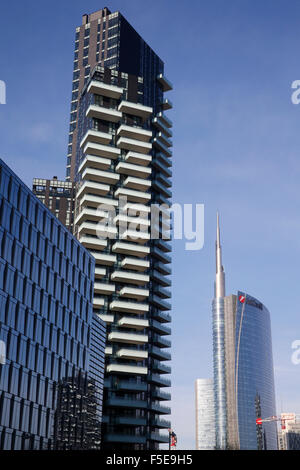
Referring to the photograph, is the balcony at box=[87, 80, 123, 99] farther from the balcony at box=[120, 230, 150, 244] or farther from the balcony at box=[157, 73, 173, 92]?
the balcony at box=[120, 230, 150, 244]

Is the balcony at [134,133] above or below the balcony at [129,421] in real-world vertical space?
above

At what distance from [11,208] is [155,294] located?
7674 centimetres

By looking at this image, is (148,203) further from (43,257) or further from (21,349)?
(21,349)

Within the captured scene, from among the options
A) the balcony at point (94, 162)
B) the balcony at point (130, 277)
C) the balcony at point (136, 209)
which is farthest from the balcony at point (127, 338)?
the balcony at point (94, 162)

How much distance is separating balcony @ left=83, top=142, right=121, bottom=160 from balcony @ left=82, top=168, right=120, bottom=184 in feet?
13.4

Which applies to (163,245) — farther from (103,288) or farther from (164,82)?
(164,82)

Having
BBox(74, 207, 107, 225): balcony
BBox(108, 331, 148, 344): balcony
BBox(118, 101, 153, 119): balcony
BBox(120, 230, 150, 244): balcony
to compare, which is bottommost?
BBox(108, 331, 148, 344): balcony

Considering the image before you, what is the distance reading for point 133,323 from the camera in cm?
12244

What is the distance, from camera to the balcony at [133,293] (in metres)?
124

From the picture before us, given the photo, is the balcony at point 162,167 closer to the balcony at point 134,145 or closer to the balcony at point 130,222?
the balcony at point 134,145

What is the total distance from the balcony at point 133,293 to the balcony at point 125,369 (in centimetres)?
1431

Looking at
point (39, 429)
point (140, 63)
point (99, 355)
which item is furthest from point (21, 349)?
point (140, 63)

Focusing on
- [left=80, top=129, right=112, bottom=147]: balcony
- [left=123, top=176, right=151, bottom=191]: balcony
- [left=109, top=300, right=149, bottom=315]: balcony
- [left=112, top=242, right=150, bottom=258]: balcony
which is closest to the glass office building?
[left=109, top=300, right=149, bottom=315]: balcony

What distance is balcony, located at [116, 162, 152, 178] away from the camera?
5212 inches
